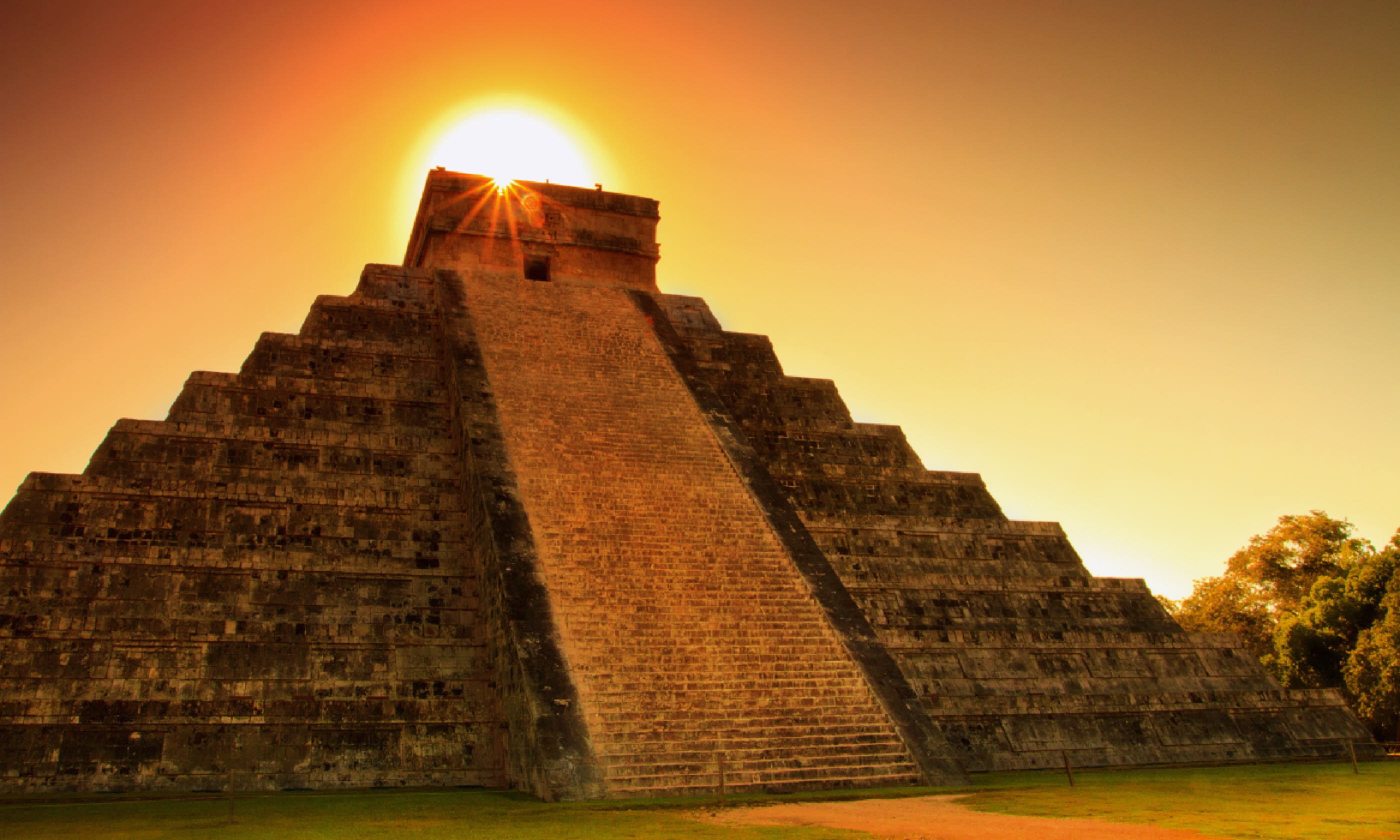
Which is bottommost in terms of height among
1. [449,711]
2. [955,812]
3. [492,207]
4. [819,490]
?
[955,812]

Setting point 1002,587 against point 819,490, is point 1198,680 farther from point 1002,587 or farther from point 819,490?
point 819,490

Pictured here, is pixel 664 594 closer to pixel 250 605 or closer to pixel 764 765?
pixel 764 765

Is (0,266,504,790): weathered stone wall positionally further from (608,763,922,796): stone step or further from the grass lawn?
(608,763,922,796): stone step

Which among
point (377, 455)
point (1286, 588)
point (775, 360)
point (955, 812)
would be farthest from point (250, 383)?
point (1286, 588)

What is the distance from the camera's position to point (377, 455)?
16.5 m

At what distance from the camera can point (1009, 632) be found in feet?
55.4

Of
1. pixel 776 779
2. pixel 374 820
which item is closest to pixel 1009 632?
pixel 776 779

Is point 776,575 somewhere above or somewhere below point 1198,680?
above

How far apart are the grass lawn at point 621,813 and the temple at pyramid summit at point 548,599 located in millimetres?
730

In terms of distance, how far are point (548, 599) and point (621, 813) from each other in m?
3.94

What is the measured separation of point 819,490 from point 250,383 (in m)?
9.72

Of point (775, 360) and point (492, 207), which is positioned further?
point (492, 207)

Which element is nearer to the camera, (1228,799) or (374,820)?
(374,820)

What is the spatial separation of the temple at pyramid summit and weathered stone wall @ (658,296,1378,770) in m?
0.05
